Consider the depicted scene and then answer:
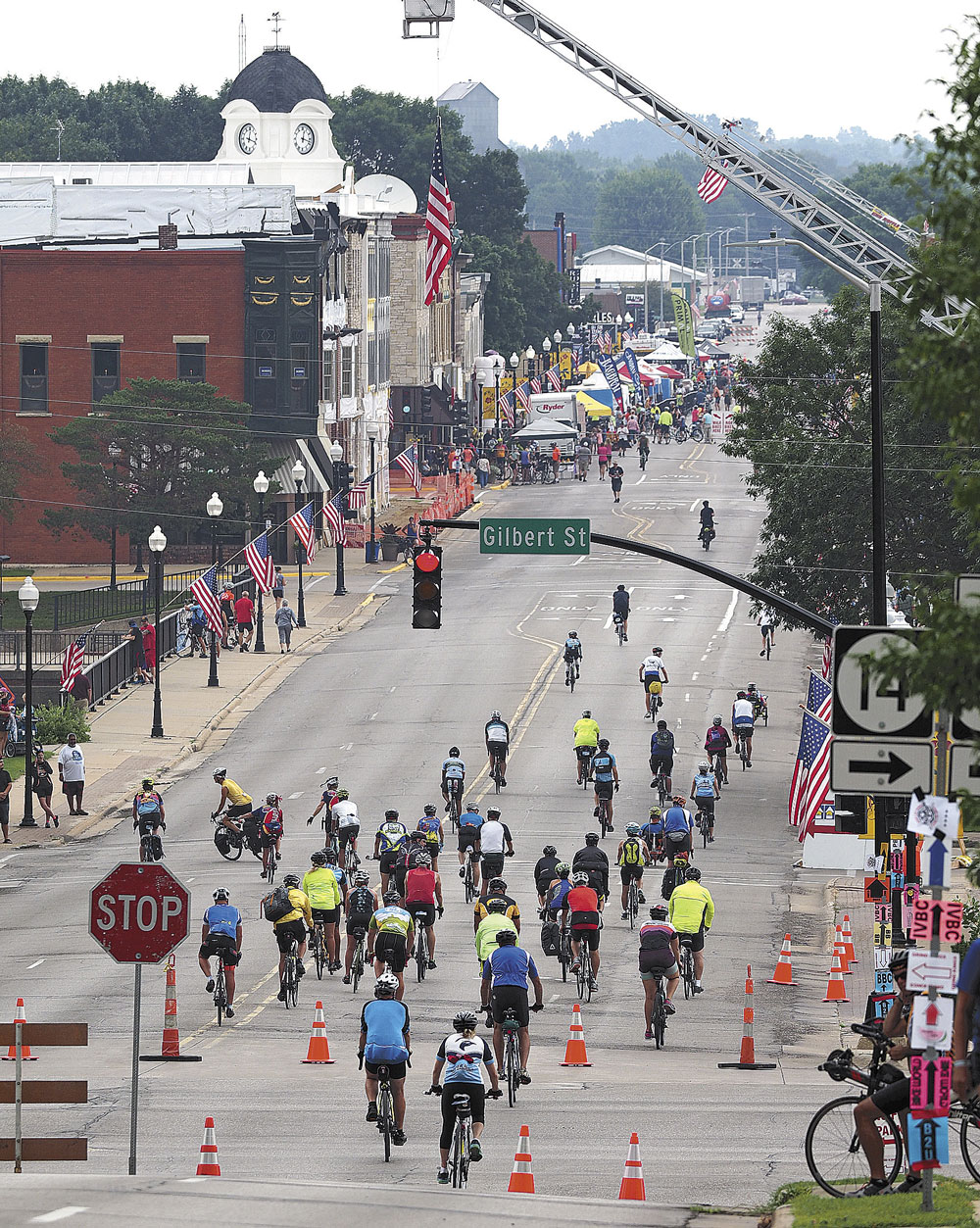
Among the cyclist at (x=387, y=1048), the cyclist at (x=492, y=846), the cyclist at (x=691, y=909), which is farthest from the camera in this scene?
the cyclist at (x=492, y=846)

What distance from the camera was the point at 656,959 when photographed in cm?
2292

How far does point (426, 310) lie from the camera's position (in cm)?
10056

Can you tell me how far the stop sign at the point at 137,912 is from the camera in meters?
17.6

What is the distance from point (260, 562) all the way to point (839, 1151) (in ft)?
132

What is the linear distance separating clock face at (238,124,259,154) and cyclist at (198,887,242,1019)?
77.1m

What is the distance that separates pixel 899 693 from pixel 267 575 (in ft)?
136

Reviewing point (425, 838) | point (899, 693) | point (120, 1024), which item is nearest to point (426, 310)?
point (425, 838)

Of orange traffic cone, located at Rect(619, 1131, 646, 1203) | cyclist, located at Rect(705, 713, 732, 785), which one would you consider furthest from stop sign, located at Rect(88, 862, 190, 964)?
cyclist, located at Rect(705, 713, 732, 785)

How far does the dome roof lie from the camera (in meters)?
113

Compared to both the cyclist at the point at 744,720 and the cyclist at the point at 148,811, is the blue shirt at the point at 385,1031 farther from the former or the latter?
the cyclist at the point at 744,720

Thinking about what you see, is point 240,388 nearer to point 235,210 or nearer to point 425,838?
point 235,210

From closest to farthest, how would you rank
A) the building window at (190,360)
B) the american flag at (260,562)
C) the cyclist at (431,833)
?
the cyclist at (431,833)
the american flag at (260,562)
the building window at (190,360)

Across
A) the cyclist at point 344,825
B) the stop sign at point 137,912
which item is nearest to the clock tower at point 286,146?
the cyclist at point 344,825

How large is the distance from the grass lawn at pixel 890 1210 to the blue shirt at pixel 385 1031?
445 centimetres
